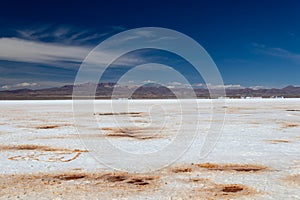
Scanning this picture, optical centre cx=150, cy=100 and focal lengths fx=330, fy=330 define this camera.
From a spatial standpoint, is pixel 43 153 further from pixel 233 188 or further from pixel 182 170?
pixel 233 188

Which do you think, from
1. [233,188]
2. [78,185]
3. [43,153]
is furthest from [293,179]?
[43,153]

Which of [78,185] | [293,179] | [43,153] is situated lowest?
[293,179]

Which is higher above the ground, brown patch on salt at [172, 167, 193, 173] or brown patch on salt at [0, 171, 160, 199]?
brown patch on salt at [0, 171, 160, 199]

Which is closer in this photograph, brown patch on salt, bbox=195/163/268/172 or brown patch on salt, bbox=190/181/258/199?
brown patch on salt, bbox=190/181/258/199

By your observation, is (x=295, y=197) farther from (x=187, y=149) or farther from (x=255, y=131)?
(x=255, y=131)

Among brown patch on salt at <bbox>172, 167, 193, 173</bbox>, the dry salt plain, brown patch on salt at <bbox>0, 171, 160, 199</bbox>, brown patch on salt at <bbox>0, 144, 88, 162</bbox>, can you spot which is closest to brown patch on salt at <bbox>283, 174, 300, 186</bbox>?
the dry salt plain

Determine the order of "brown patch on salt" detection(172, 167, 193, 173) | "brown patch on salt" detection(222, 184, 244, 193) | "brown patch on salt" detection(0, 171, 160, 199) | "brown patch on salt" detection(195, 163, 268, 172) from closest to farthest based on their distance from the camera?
"brown patch on salt" detection(0, 171, 160, 199)
"brown patch on salt" detection(222, 184, 244, 193)
"brown patch on salt" detection(172, 167, 193, 173)
"brown patch on salt" detection(195, 163, 268, 172)

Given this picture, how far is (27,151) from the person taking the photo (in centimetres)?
1109

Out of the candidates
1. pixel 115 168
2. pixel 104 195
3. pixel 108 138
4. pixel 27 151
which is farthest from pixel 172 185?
pixel 108 138

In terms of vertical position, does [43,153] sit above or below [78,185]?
above

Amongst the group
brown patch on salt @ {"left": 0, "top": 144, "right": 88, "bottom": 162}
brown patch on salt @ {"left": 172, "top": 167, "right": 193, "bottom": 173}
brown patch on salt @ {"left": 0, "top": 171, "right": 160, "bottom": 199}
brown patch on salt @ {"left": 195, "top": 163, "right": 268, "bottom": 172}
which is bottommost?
brown patch on salt @ {"left": 195, "top": 163, "right": 268, "bottom": 172}

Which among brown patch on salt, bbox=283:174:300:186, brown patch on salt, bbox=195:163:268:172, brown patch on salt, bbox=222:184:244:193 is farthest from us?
brown patch on salt, bbox=195:163:268:172

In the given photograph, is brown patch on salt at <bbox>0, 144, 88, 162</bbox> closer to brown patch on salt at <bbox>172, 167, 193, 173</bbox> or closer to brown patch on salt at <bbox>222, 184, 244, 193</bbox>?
brown patch on salt at <bbox>172, 167, 193, 173</bbox>

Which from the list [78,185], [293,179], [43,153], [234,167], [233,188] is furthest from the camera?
[43,153]
